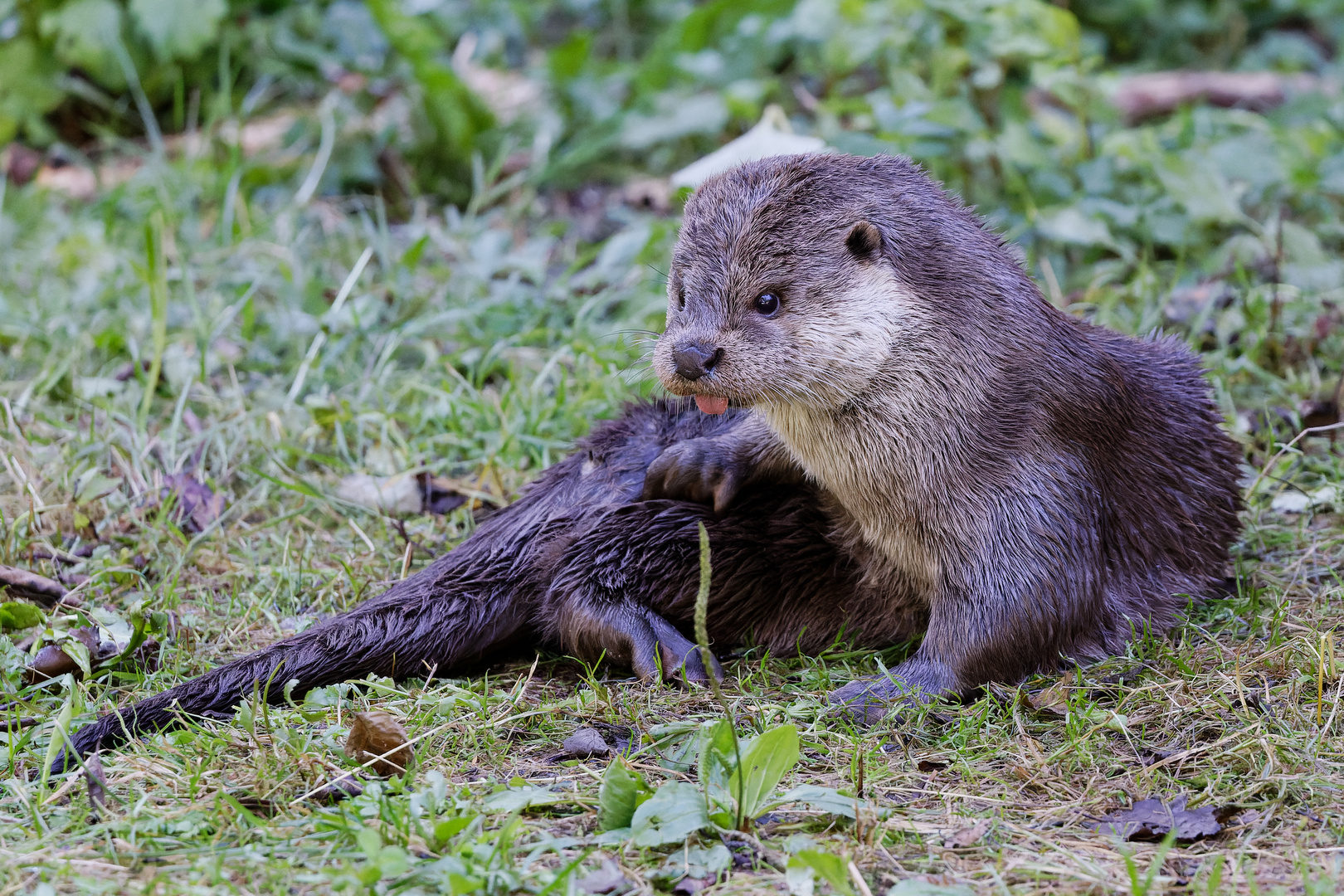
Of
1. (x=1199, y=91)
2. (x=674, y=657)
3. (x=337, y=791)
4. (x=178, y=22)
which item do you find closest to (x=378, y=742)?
(x=337, y=791)

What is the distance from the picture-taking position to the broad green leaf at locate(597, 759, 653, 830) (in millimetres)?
1887

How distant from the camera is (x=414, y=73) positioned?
5.13 meters

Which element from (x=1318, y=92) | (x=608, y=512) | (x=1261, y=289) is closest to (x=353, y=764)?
(x=608, y=512)

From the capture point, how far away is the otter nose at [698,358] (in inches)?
93.4

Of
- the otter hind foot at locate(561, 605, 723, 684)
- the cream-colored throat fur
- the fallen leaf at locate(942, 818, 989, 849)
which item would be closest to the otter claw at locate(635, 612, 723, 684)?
the otter hind foot at locate(561, 605, 723, 684)

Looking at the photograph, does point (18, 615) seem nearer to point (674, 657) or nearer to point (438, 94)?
point (674, 657)

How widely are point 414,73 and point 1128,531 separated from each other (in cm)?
357

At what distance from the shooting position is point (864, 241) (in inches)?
94.9

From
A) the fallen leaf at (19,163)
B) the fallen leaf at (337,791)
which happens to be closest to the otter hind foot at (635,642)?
the fallen leaf at (337,791)

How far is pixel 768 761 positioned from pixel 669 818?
175 mm

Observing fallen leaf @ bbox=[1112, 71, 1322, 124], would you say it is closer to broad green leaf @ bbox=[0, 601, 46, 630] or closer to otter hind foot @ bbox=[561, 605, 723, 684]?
otter hind foot @ bbox=[561, 605, 723, 684]

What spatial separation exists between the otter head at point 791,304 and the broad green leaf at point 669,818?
0.79 m

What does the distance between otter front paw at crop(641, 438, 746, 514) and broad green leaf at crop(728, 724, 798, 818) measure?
0.86 metres

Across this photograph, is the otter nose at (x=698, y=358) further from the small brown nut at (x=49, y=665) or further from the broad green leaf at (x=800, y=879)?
the small brown nut at (x=49, y=665)
